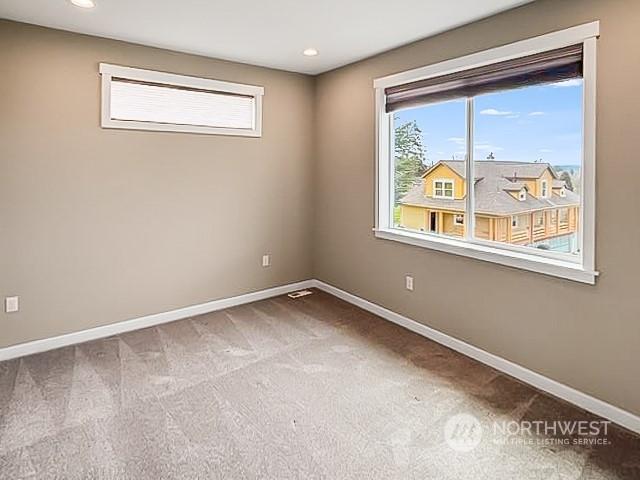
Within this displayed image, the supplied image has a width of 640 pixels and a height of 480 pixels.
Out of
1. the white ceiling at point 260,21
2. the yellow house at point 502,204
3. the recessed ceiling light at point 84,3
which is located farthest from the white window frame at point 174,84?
the yellow house at point 502,204

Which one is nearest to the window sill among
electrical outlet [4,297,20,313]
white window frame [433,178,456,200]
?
white window frame [433,178,456,200]

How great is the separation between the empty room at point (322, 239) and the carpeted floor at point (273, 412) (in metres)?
0.02

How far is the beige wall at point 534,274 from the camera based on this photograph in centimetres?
235

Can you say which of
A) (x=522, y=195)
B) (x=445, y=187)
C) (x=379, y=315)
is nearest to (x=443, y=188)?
(x=445, y=187)

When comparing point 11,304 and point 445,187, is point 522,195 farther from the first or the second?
point 11,304

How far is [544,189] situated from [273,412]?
7.51ft

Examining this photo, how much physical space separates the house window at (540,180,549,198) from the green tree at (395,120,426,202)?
1129 mm

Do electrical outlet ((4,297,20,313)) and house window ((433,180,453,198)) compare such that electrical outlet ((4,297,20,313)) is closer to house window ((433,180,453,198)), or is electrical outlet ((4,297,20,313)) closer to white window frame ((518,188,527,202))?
house window ((433,180,453,198))

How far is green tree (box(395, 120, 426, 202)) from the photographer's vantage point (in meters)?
3.91

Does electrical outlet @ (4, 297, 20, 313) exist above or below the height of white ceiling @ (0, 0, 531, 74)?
below

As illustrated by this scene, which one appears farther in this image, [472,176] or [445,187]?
[445,187]

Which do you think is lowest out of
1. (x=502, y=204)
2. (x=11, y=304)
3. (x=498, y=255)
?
(x=11, y=304)

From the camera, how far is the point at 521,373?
9.64ft

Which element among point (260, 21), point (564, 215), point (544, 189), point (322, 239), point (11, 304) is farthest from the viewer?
→ point (322, 239)
